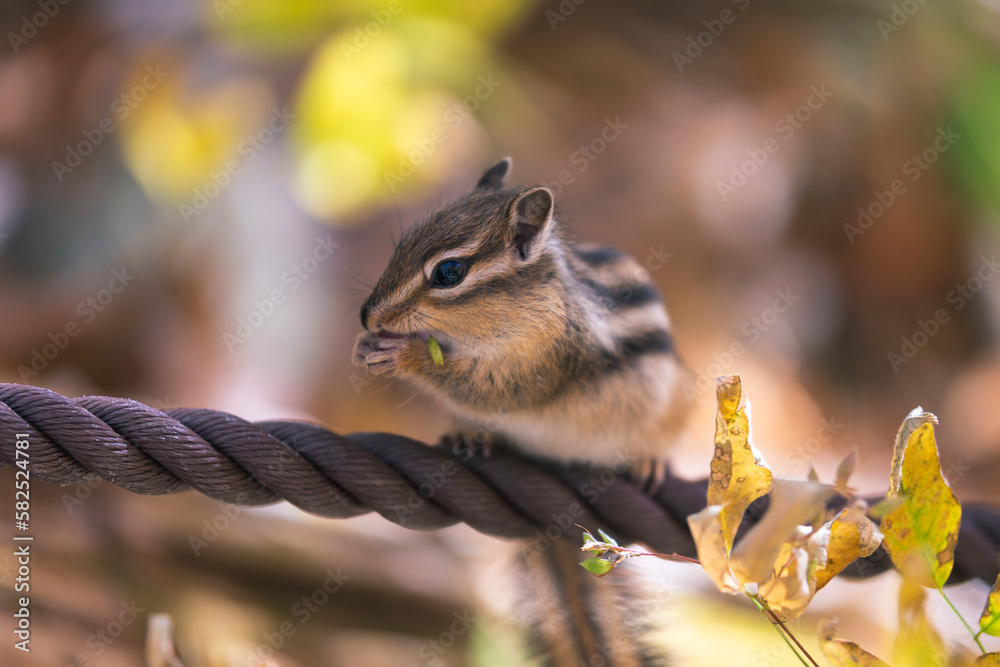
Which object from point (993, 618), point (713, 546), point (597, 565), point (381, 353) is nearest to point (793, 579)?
point (713, 546)

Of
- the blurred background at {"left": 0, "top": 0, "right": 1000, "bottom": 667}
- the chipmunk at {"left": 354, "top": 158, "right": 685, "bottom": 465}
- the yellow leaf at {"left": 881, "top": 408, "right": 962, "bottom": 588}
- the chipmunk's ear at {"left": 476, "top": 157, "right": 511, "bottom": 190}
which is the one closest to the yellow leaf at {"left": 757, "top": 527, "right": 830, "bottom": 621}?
the yellow leaf at {"left": 881, "top": 408, "right": 962, "bottom": 588}

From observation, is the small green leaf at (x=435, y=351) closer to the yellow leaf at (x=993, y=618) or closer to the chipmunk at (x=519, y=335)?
the chipmunk at (x=519, y=335)

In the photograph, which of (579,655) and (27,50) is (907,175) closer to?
(579,655)

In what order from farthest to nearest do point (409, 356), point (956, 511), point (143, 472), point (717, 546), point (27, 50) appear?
point (27, 50) < point (409, 356) < point (143, 472) < point (956, 511) < point (717, 546)

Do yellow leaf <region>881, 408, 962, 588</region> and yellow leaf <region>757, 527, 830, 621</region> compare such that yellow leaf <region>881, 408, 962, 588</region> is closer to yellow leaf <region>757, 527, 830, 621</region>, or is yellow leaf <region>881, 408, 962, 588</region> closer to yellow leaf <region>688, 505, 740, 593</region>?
yellow leaf <region>757, 527, 830, 621</region>

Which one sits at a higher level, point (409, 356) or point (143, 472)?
point (409, 356)

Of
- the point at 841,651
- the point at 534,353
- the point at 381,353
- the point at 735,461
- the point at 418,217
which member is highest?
the point at 735,461

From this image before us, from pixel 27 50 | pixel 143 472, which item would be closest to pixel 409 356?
pixel 143 472

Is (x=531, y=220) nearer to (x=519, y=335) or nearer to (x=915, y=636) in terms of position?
(x=519, y=335)
